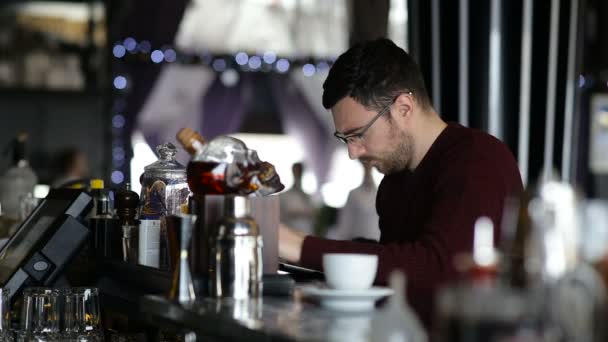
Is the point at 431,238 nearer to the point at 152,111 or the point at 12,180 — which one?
the point at 12,180

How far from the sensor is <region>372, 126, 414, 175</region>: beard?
9.52ft

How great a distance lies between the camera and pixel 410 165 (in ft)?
9.69

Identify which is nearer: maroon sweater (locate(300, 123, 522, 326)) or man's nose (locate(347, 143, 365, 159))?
maroon sweater (locate(300, 123, 522, 326))

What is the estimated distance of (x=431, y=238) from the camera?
2568 millimetres

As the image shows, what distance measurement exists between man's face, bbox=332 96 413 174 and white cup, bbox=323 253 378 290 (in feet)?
3.08

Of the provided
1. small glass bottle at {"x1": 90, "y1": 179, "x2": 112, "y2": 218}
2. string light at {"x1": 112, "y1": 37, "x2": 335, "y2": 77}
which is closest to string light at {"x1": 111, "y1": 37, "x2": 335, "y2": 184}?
string light at {"x1": 112, "y1": 37, "x2": 335, "y2": 77}

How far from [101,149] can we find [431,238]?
6840 millimetres

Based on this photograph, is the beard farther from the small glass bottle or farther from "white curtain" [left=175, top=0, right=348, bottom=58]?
"white curtain" [left=175, top=0, right=348, bottom=58]

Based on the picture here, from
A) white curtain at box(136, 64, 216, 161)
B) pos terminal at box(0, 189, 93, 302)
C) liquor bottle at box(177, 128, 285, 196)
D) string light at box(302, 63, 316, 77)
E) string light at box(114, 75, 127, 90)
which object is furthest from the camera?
string light at box(302, 63, 316, 77)

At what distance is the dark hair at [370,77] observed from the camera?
282cm

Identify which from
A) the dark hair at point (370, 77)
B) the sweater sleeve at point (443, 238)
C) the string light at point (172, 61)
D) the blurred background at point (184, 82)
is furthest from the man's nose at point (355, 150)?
the string light at point (172, 61)

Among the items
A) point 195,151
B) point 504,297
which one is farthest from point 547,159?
point 504,297

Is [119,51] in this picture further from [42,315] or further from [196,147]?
[196,147]

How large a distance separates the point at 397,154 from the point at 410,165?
0.06 meters
